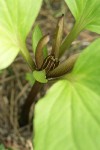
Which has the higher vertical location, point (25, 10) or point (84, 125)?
point (25, 10)

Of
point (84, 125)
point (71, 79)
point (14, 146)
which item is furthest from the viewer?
point (14, 146)

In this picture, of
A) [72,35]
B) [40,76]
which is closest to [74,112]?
[40,76]

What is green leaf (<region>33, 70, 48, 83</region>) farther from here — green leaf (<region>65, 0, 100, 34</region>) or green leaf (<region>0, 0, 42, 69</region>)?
green leaf (<region>65, 0, 100, 34</region>)

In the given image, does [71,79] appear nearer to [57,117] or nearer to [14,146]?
[57,117]

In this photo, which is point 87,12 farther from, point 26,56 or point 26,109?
point 26,109

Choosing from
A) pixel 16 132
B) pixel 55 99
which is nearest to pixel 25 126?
pixel 16 132
